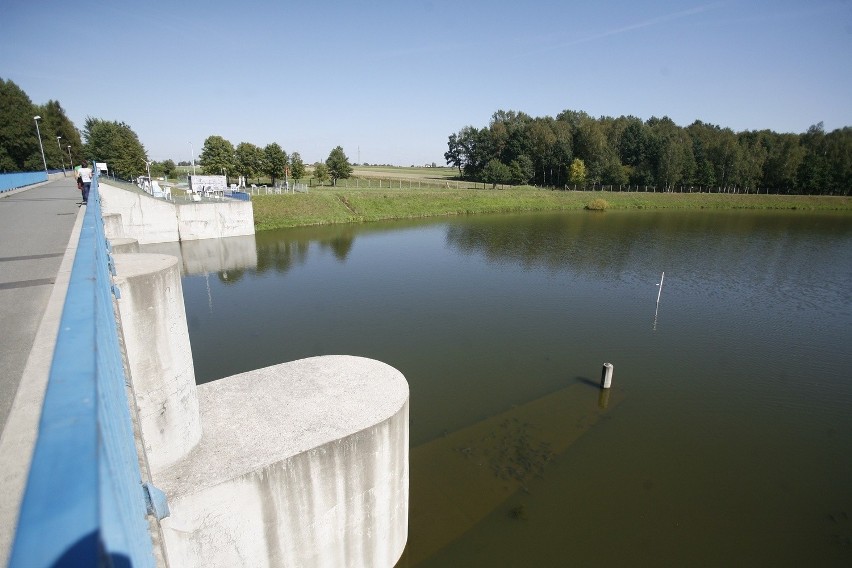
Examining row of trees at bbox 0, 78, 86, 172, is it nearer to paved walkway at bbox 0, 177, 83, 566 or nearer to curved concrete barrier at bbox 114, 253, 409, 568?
paved walkway at bbox 0, 177, 83, 566

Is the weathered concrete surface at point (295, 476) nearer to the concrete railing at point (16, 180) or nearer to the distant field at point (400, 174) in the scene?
the concrete railing at point (16, 180)

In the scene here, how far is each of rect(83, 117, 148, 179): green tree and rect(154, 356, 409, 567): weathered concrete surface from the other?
67.6 meters

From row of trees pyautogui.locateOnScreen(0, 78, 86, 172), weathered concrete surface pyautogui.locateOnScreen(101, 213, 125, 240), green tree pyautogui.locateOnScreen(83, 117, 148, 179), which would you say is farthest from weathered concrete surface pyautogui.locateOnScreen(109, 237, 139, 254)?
green tree pyautogui.locateOnScreen(83, 117, 148, 179)

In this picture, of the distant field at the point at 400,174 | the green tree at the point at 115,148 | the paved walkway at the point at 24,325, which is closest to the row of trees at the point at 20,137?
the green tree at the point at 115,148

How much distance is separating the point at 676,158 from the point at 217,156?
72.1 metres

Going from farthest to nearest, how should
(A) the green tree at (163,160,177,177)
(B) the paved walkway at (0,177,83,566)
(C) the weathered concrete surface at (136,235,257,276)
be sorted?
(A) the green tree at (163,160,177,177) → (C) the weathered concrete surface at (136,235,257,276) → (B) the paved walkway at (0,177,83,566)

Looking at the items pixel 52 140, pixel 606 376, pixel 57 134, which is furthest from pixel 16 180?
pixel 57 134

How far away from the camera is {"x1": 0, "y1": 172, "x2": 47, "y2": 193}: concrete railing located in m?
26.3

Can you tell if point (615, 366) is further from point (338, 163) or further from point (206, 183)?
point (338, 163)

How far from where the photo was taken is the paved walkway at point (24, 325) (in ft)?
7.80

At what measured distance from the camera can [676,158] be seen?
73.9 meters

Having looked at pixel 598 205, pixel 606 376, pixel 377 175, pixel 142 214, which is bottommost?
pixel 606 376

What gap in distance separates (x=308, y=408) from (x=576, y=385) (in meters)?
9.51

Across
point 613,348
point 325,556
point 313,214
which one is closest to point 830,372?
point 613,348
